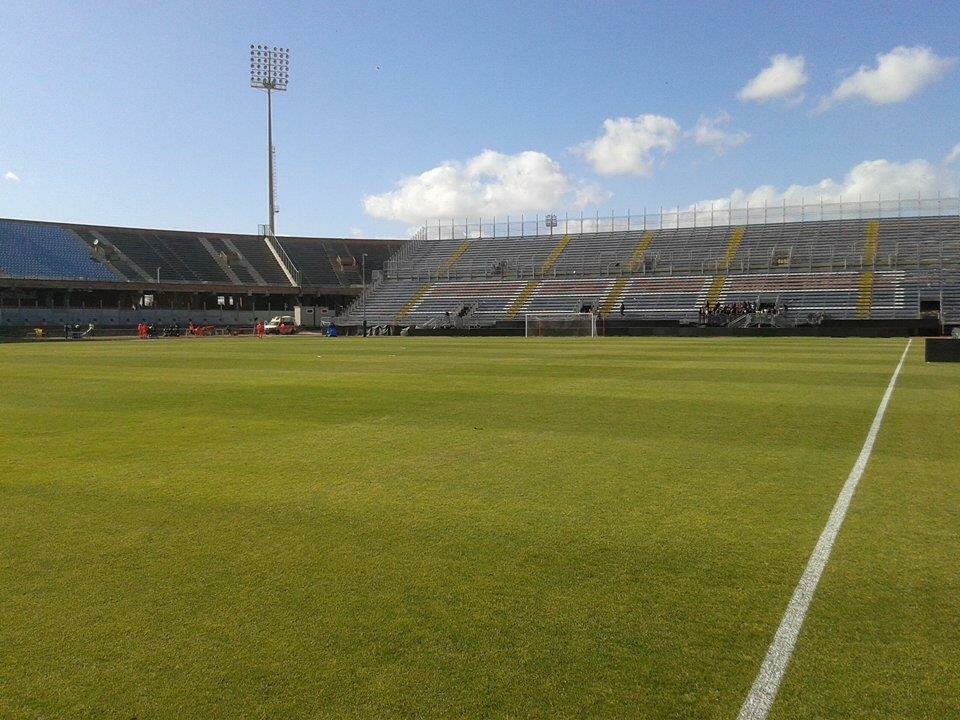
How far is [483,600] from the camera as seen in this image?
4.25m

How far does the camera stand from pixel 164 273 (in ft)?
252

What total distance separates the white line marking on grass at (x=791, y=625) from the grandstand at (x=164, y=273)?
72.3 meters

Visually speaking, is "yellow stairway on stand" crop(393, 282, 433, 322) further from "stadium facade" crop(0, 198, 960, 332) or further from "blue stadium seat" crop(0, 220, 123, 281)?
"blue stadium seat" crop(0, 220, 123, 281)

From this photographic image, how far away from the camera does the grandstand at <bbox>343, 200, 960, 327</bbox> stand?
193 feet

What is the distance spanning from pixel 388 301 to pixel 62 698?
241 ft

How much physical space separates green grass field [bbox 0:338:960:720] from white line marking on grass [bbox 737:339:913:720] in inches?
2.4

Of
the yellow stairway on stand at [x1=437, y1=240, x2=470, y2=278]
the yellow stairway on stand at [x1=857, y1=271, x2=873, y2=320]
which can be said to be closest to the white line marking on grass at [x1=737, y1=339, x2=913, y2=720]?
the yellow stairway on stand at [x1=857, y1=271, x2=873, y2=320]

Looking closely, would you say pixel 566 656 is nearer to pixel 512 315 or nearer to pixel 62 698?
pixel 62 698

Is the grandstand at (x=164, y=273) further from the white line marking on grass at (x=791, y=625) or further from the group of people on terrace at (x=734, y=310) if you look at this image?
the white line marking on grass at (x=791, y=625)

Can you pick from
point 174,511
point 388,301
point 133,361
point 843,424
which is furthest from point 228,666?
point 388,301

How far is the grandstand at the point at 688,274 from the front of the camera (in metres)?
58.9

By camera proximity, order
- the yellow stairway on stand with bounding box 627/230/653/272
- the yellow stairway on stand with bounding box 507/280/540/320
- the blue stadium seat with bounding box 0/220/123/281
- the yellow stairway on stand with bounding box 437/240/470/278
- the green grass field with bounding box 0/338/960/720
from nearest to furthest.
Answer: the green grass field with bounding box 0/338/960/720, the yellow stairway on stand with bounding box 507/280/540/320, the blue stadium seat with bounding box 0/220/123/281, the yellow stairway on stand with bounding box 627/230/653/272, the yellow stairway on stand with bounding box 437/240/470/278

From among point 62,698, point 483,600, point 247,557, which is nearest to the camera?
point 62,698

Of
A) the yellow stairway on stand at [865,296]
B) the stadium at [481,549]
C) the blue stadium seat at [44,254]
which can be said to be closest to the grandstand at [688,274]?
the yellow stairway on stand at [865,296]
